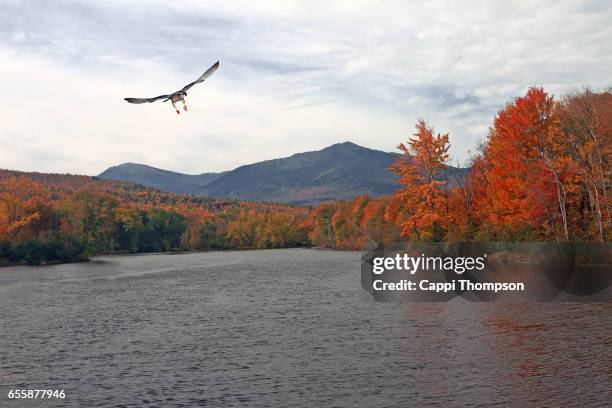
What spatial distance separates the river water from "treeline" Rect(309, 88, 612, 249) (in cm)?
2540

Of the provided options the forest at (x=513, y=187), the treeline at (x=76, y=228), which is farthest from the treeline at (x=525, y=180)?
the treeline at (x=76, y=228)

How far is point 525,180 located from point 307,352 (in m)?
49.5

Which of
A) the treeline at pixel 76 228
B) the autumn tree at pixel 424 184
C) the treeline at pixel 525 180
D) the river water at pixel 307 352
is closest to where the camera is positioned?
the river water at pixel 307 352

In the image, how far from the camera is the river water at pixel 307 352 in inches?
898

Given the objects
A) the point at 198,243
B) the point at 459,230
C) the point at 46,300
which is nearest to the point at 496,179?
the point at 459,230

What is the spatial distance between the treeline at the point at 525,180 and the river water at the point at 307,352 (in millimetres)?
25403

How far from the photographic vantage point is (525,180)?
70.8 meters

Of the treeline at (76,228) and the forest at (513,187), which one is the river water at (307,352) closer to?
the forest at (513,187)

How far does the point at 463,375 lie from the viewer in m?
25.1

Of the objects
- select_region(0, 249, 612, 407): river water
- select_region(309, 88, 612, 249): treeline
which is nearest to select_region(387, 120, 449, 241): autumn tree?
select_region(309, 88, 612, 249): treeline

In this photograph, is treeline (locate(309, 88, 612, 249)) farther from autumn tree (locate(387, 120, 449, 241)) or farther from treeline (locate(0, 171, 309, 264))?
treeline (locate(0, 171, 309, 264))

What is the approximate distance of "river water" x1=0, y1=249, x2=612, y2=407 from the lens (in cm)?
2281

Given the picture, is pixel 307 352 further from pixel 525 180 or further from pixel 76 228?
pixel 76 228

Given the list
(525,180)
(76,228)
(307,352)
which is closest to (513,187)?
(525,180)
